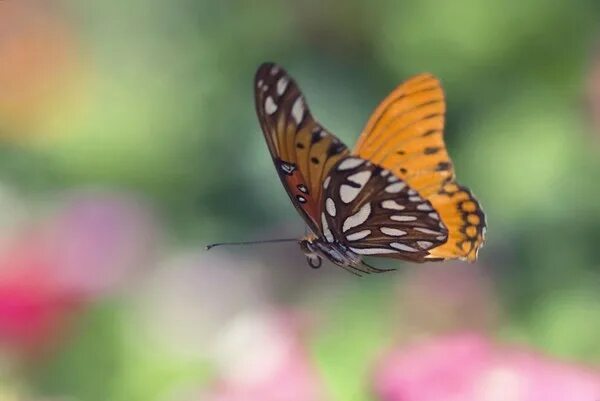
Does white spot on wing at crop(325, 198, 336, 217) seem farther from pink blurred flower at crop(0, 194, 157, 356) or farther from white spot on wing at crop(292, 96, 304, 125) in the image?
pink blurred flower at crop(0, 194, 157, 356)

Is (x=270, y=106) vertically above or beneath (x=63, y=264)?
above

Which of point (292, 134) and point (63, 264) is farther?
point (63, 264)

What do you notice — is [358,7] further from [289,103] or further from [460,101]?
[289,103]

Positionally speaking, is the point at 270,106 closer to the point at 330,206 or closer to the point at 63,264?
the point at 330,206

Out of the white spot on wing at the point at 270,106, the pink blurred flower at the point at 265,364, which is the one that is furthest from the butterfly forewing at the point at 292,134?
the pink blurred flower at the point at 265,364

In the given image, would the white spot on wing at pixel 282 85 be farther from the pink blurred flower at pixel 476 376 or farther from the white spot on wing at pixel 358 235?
the pink blurred flower at pixel 476 376

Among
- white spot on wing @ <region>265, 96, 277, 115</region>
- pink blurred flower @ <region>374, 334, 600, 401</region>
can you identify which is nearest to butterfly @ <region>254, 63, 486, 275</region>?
white spot on wing @ <region>265, 96, 277, 115</region>

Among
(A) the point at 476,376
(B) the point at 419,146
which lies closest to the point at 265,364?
(A) the point at 476,376
